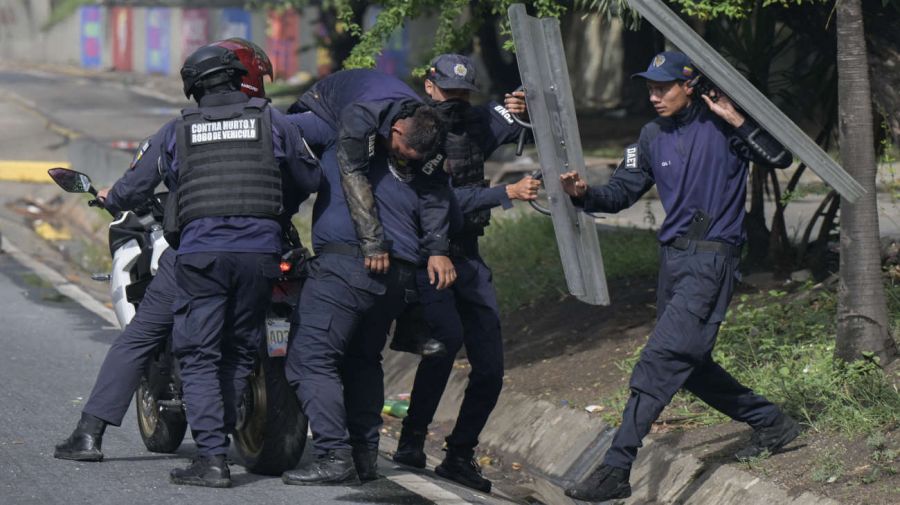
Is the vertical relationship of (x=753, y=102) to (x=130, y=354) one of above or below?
above

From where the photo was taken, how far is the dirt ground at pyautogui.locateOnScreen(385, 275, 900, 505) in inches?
243

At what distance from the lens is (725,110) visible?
6176 mm

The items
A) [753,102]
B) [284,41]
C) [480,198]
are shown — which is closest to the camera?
[753,102]

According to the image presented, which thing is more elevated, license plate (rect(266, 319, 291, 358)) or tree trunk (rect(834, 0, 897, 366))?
tree trunk (rect(834, 0, 897, 366))

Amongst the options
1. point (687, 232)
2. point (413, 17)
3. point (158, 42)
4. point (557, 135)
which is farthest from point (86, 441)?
point (158, 42)

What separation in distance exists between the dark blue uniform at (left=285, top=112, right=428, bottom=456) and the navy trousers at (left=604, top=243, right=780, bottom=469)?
3.45 feet

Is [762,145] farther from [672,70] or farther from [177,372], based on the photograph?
[177,372]

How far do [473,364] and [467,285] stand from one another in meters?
0.40

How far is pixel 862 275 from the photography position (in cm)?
720

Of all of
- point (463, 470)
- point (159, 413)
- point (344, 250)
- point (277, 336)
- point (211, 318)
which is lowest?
point (463, 470)

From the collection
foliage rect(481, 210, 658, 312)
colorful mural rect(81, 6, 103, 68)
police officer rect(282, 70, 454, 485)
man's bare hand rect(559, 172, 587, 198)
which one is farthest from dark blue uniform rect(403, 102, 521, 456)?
colorful mural rect(81, 6, 103, 68)

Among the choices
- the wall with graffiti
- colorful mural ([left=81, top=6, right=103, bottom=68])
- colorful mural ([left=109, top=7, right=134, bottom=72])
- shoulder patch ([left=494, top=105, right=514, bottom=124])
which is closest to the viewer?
shoulder patch ([left=494, top=105, right=514, bottom=124])

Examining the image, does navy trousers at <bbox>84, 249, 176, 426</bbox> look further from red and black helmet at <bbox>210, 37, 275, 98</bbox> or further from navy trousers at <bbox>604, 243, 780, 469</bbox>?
navy trousers at <bbox>604, 243, 780, 469</bbox>

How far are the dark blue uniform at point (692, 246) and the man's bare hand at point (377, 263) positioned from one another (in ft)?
3.62
